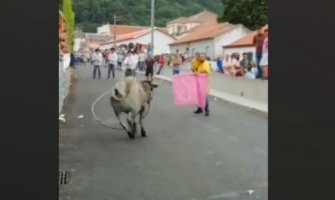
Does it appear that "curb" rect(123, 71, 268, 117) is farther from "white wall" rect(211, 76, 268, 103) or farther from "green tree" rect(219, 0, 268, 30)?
"green tree" rect(219, 0, 268, 30)

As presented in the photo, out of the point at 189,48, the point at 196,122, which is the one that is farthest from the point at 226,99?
the point at 189,48

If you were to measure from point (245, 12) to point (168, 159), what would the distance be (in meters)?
58.2

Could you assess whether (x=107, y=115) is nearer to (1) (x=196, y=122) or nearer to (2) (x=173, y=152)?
(1) (x=196, y=122)

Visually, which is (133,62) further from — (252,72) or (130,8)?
(130,8)

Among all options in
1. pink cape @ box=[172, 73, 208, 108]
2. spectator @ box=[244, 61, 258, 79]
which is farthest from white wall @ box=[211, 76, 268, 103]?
pink cape @ box=[172, 73, 208, 108]

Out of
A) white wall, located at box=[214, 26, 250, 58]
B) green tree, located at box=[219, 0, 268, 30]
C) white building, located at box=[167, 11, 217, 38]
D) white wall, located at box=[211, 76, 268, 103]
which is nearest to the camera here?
white wall, located at box=[211, 76, 268, 103]

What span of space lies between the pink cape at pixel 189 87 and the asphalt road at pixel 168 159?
0.50 m

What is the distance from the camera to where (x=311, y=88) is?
3.79m

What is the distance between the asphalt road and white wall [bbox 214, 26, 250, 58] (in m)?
52.6

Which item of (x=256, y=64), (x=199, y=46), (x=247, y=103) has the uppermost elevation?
(x=199, y=46)

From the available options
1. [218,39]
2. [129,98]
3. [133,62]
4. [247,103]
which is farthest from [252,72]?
[218,39]

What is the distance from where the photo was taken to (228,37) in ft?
222

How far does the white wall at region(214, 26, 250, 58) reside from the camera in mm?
66688

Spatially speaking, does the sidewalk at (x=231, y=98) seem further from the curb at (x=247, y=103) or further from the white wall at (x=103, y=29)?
the white wall at (x=103, y=29)
